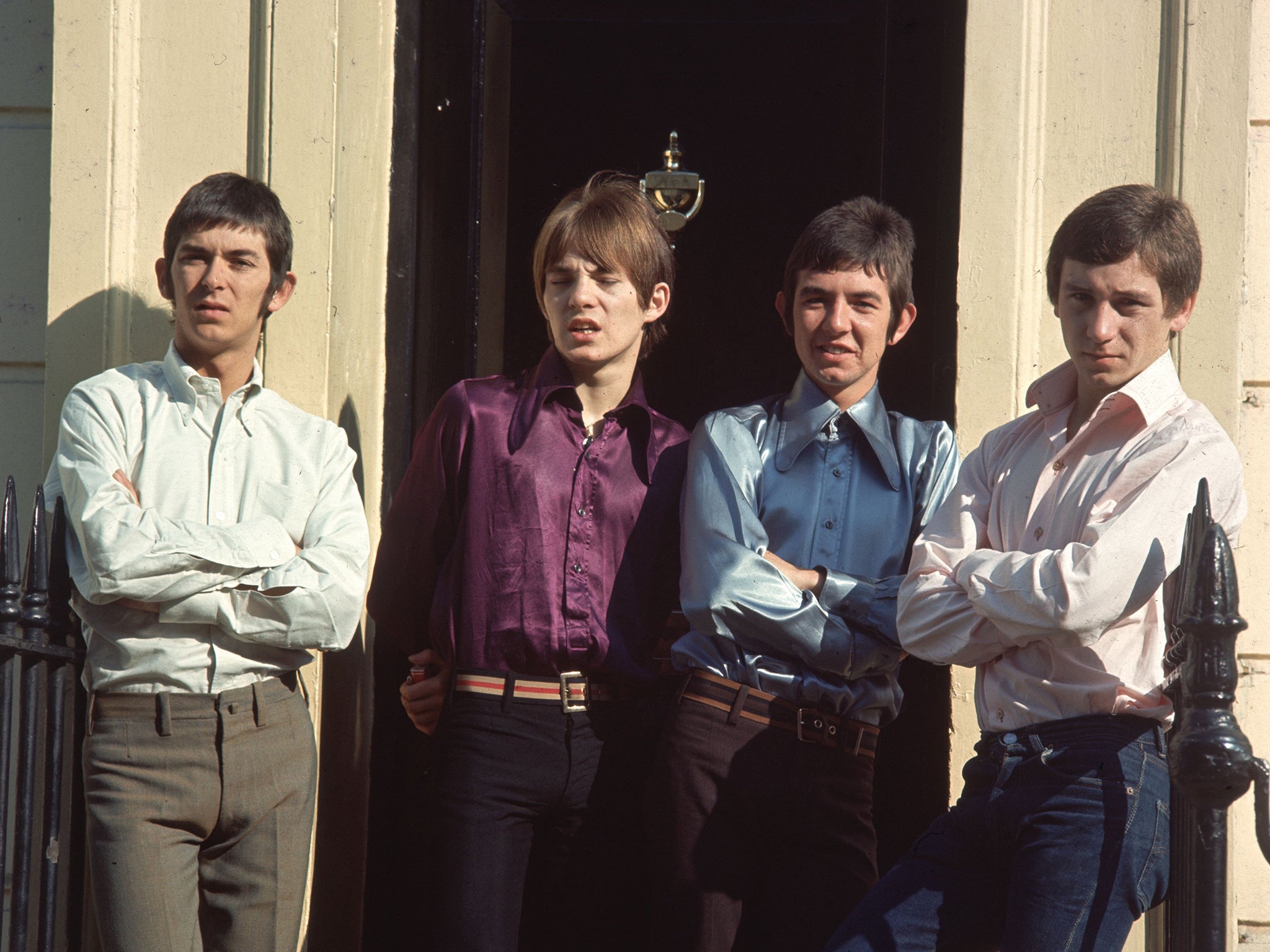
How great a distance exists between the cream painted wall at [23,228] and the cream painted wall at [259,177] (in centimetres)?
20

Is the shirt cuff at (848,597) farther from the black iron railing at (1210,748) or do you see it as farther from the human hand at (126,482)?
the human hand at (126,482)

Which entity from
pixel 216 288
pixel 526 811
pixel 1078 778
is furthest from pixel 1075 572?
pixel 216 288

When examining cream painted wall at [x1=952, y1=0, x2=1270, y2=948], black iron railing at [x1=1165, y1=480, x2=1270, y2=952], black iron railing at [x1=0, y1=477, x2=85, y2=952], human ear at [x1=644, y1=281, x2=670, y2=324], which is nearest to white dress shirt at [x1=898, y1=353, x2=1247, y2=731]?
black iron railing at [x1=1165, y1=480, x2=1270, y2=952]

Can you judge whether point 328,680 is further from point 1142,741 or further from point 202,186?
point 1142,741

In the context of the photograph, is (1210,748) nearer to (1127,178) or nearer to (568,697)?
(568,697)

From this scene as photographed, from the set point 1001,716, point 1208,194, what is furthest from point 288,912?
point 1208,194

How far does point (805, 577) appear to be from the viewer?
2803mm

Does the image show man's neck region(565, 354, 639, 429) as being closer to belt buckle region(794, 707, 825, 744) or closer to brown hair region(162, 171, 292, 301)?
brown hair region(162, 171, 292, 301)

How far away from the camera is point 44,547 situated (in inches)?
105

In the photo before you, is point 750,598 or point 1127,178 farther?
point 1127,178

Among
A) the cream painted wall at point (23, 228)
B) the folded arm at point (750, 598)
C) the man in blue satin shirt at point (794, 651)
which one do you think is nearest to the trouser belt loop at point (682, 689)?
the man in blue satin shirt at point (794, 651)

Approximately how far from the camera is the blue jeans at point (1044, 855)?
2.21 m

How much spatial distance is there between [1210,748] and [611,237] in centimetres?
182

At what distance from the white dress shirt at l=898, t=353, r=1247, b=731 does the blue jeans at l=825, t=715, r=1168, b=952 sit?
0.25 feet
